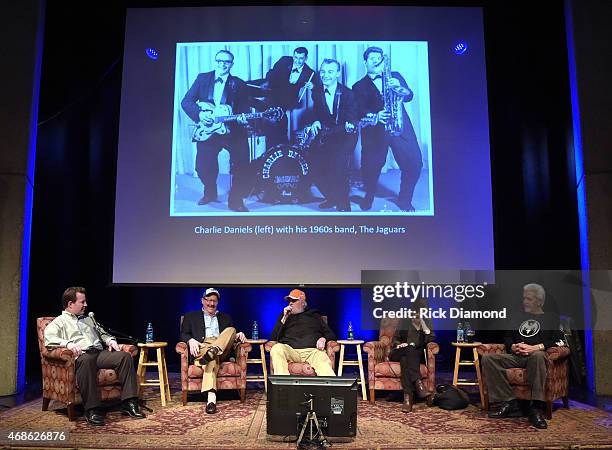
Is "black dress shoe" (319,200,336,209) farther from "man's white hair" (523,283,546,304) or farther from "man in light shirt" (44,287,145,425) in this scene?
"man in light shirt" (44,287,145,425)

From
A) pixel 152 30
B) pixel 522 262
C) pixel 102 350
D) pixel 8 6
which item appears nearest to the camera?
pixel 102 350

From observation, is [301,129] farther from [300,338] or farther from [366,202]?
[300,338]

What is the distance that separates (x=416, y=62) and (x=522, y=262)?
2.60m

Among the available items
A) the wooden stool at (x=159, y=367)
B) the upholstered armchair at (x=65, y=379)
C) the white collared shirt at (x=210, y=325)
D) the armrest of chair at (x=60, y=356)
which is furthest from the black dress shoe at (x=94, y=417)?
the white collared shirt at (x=210, y=325)

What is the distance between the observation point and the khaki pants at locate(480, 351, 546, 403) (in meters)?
4.09

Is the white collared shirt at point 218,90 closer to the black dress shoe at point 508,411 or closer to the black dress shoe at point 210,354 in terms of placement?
the black dress shoe at point 210,354

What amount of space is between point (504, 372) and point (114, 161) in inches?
197

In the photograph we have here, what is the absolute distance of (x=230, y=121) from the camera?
5.66m

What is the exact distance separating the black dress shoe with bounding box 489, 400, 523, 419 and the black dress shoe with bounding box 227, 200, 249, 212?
9.73 ft

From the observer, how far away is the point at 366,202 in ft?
18.0

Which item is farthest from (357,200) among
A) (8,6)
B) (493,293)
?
(8,6)

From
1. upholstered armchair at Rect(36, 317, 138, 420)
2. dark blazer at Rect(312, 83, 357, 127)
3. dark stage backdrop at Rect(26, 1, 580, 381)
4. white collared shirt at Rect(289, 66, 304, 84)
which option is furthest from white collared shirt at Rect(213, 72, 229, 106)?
upholstered armchair at Rect(36, 317, 138, 420)

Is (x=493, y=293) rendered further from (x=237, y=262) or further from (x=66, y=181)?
(x=66, y=181)

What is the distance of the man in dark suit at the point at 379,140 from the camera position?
552cm
